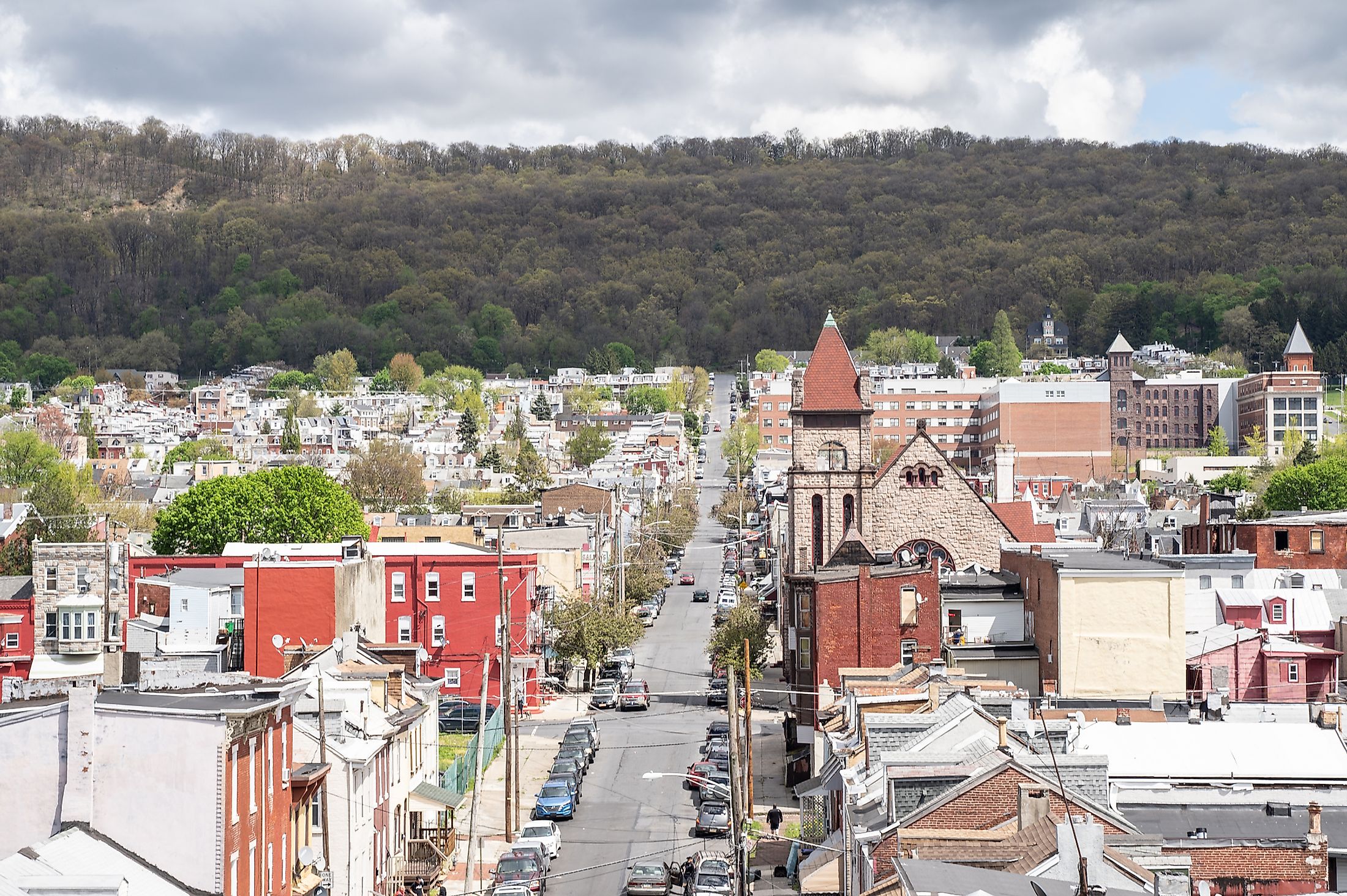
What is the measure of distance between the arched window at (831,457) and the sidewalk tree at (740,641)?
241 inches

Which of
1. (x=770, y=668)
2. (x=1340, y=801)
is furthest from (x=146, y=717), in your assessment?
(x=770, y=668)

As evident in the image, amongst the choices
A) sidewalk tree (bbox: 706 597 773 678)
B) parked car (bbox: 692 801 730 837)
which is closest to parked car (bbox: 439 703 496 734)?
sidewalk tree (bbox: 706 597 773 678)

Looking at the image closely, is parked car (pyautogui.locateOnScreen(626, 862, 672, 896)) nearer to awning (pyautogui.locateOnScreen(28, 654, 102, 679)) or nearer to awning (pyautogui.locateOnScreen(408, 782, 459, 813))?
awning (pyautogui.locateOnScreen(408, 782, 459, 813))

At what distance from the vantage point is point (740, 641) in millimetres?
69000

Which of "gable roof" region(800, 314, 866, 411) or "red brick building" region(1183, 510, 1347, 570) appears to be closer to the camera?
"red brick building" region(1183, 510, 1347, 570)

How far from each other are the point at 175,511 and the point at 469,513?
2054 centimetres

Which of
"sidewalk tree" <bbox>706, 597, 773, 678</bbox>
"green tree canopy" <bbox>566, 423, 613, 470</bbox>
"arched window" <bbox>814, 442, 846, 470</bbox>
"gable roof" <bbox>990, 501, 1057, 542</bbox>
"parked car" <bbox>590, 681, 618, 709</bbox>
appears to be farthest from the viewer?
"green tree canopy" <bbox>566, 423, 613, 470</bbox>

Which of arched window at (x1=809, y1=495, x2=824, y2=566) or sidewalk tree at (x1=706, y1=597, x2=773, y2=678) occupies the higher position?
arched window at (x1=809, y1=495, x2=824, y2=566)

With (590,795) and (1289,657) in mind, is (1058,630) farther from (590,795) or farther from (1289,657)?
(590,795)

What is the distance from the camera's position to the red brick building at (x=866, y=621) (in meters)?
56.8

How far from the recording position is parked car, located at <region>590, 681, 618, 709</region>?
70188mm

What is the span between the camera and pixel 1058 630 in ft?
170

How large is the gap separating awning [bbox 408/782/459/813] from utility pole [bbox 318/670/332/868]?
787cm

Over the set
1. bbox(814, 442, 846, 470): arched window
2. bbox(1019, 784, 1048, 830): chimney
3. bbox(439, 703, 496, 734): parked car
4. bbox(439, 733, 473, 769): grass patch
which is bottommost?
bbox(439, 733, 473, 769): grass patch
